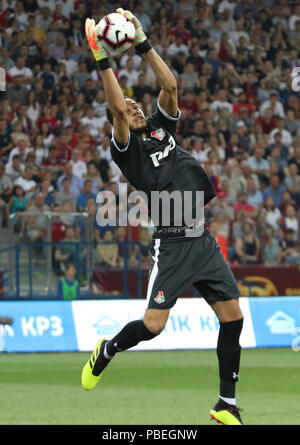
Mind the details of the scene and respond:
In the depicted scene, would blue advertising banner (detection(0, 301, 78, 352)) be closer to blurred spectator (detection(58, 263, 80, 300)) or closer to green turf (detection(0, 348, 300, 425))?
green turf (detection(0, 348, 300, 425))

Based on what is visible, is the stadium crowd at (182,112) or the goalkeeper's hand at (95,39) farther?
the stadium crowd at (182,112)

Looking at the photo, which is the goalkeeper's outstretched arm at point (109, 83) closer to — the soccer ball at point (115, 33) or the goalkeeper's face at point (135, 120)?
the soccer ball at point (115, 33)

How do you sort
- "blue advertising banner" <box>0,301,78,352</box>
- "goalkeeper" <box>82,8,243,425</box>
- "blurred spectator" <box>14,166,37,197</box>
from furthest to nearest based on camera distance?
"blurred spectator" <box>14,166,37,197</box> → "blue advertising banner" <box>0,301,78,352</box> → "goalkeeper" <box>82,8,243,425</box>

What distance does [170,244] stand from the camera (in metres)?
7.38

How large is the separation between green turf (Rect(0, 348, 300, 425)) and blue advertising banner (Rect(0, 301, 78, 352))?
23cm

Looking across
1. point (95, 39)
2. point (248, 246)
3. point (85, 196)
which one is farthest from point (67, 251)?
point (95, 39)

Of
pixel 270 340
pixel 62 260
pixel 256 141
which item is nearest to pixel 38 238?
pixel 62 260

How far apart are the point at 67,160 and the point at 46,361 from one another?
6.64 meters

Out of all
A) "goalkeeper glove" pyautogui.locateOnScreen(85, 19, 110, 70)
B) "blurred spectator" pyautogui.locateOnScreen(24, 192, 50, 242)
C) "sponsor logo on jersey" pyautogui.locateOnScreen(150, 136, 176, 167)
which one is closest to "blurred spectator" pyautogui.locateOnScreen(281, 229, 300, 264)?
"blurred spectator" pyautogui.locateOnScreen(24, 192, 50, 242)

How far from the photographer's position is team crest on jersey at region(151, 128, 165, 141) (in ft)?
24.7

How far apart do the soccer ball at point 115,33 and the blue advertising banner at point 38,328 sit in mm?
7289

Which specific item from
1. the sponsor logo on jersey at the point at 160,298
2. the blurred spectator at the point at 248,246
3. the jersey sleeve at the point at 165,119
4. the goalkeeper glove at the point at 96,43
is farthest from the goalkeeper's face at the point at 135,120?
the blurred spectator at the point at 248,246

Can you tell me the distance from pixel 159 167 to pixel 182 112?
13002 millimetres

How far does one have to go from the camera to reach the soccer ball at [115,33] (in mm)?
7043
